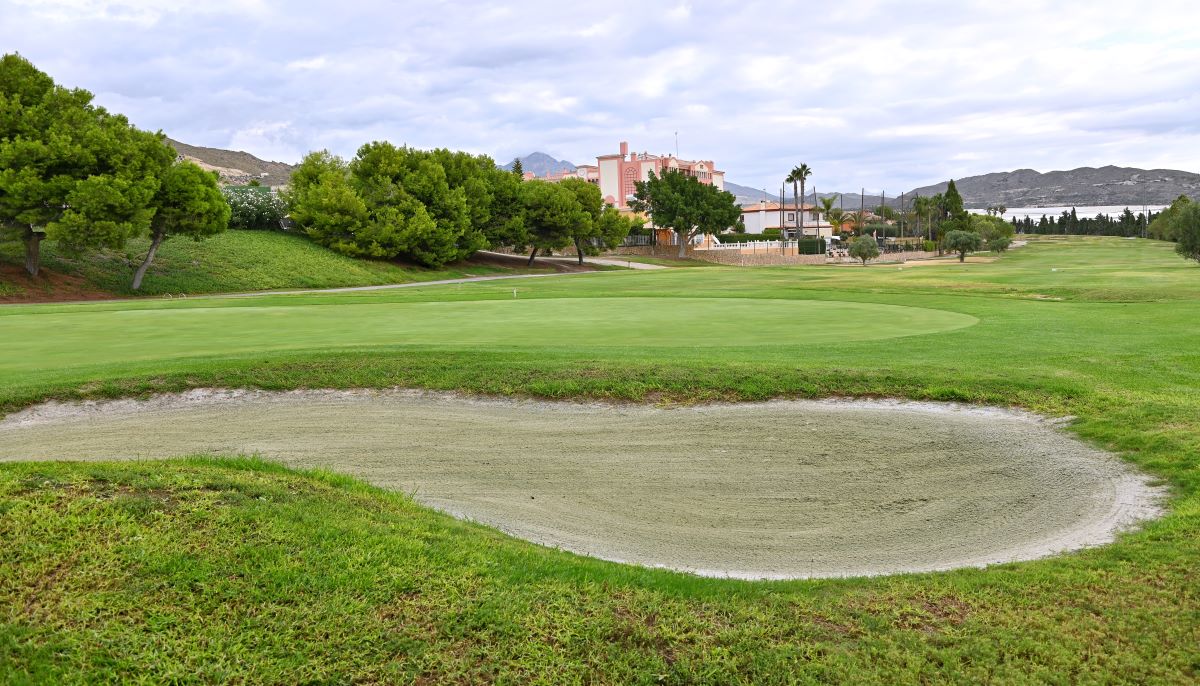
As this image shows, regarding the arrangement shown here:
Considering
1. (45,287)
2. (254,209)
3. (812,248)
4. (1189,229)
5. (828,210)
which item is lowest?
(45,287)

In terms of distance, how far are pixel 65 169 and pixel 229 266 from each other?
12.0 meters

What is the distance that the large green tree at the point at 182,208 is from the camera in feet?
168

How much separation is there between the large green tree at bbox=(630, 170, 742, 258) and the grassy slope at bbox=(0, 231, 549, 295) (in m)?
40.5

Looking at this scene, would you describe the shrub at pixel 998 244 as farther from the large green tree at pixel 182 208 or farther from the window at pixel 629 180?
the large green tree at pixel 182 208

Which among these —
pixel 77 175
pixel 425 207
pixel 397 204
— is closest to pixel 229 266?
pixel 77 175

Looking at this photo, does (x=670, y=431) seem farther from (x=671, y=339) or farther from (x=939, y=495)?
(x=671, y=339)

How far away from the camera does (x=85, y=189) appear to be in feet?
151

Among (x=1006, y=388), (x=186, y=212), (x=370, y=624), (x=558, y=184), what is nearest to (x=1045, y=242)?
(x=558, y=184)

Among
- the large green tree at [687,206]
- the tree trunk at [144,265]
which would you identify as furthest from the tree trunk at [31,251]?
the large green tree at [687,206]

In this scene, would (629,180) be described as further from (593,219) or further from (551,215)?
(551,215)

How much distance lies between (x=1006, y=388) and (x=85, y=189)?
48391mm

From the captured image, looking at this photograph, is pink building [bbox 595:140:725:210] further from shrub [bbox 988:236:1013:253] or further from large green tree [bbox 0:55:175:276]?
large green tree [bbox 0:55:175:276]

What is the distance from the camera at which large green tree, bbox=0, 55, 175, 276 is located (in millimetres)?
45562

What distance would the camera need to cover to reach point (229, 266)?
190 feet
